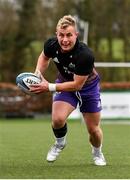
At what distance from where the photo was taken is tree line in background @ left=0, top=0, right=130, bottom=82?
108 ft

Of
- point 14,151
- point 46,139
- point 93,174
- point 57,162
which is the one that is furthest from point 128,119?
point 93,174

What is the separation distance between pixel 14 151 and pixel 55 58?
3.06 metres

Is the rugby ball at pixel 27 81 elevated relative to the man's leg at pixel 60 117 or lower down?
elevated

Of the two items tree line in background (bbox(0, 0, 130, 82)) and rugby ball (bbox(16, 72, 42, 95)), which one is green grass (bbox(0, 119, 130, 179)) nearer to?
rugby ball (bbox(16, 72, 42, 95))

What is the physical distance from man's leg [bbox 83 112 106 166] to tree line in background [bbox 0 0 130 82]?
910 inches

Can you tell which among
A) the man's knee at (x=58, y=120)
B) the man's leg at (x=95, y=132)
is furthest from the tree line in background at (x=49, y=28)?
the man's knee at (x=58, y=120)

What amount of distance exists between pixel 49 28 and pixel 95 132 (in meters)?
24.6

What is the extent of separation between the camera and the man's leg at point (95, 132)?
28.8 feet

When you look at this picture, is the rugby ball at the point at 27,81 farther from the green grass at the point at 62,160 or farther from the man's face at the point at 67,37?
the green grass at the point at 62,160

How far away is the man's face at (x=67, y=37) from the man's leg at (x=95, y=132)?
1082 millimetres

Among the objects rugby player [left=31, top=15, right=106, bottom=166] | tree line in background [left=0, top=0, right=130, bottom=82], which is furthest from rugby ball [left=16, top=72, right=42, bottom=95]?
tree line in background [left=0, top=0, right=130, bottom=82]

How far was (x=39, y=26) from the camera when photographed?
3341cm

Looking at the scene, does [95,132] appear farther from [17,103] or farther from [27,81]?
[17,103]

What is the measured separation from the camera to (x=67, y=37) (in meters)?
8.09
